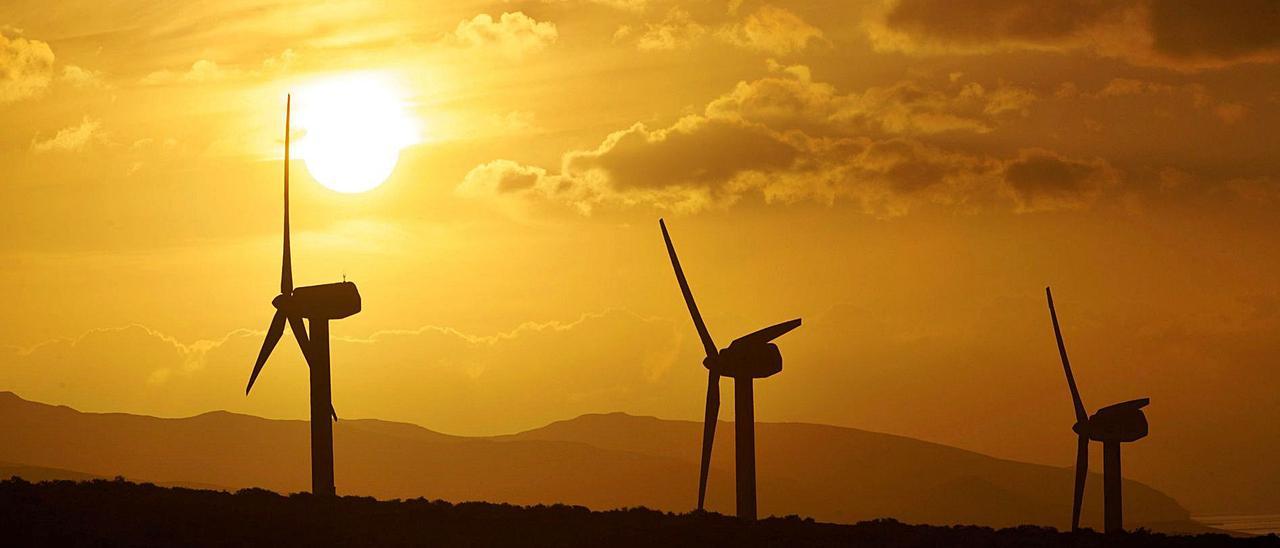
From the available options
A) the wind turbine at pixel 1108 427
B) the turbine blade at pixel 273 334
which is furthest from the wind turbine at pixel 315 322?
the wind turbine at pixel 1108 427

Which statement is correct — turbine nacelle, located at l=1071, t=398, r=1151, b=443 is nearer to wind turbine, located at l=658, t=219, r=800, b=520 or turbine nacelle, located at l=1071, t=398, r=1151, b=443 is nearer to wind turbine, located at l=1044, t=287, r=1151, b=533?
wind turbine, located at l=1044, t=287, r=1151, b=533

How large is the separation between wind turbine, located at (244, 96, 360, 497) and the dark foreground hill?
8590mm

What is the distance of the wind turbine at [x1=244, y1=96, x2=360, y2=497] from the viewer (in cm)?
11412

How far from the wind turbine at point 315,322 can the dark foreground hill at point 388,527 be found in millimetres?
8590

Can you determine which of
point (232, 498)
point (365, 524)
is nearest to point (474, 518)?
point (365, 524)

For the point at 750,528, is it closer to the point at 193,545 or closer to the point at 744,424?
the point at 744,424

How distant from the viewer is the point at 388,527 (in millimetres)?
96188

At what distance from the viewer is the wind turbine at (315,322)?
114 metres

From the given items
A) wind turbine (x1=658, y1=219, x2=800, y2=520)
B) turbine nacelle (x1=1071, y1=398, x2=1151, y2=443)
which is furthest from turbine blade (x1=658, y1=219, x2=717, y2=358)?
turbine nacelle (x1=1071, y1=398, x2=1151, y2=443)

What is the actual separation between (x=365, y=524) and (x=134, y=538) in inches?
539

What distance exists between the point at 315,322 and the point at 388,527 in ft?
86.5

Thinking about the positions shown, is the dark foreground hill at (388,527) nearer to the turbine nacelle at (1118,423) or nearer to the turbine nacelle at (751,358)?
the turbine nacelle at (751,358)

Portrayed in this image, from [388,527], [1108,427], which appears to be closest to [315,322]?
[388,527]

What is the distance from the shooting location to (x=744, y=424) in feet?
370
